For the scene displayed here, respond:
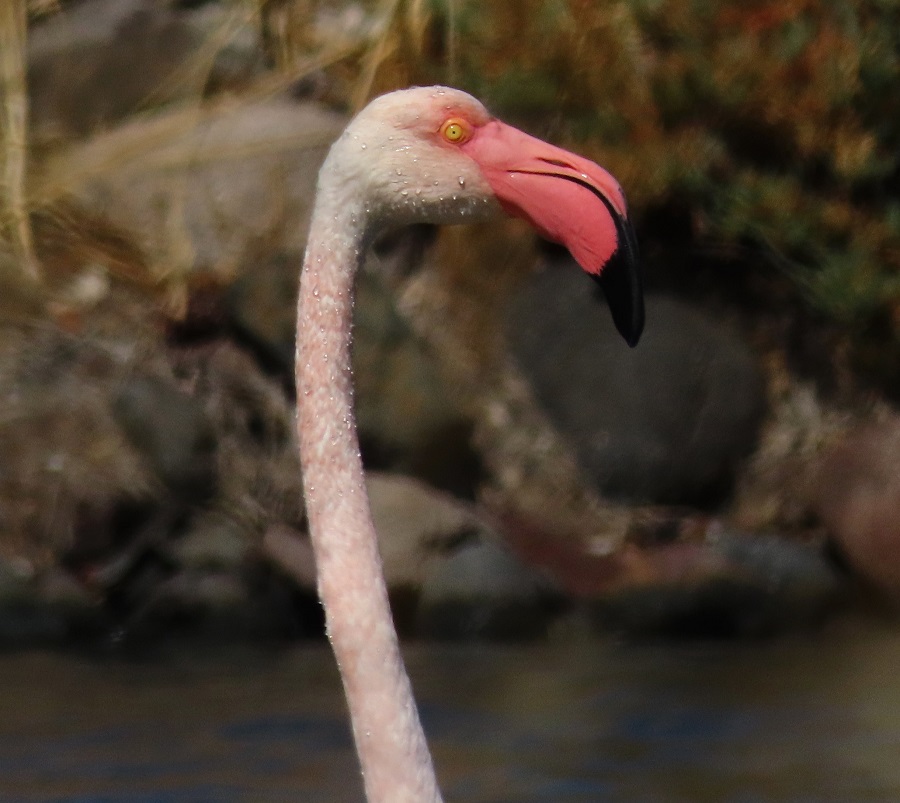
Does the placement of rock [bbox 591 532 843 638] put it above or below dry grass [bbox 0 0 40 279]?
below

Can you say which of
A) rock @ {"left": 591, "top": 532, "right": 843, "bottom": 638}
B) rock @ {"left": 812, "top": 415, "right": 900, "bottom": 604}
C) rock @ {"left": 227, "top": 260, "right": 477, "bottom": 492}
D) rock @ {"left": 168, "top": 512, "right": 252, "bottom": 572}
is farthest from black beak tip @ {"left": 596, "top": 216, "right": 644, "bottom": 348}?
rock @ {"left": 227, "top": 260, "right": 477, "bottom": 492}

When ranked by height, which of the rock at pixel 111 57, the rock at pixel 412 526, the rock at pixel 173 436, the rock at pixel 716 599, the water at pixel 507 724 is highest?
the rock at pixel 111 57

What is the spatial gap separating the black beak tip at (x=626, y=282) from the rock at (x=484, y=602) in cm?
555

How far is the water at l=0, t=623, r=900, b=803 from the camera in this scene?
19.7 feet

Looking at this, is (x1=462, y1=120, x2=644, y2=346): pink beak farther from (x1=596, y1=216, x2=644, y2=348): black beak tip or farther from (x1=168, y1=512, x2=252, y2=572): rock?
(x1=168, y1=512, x2=252, y2=572): rock

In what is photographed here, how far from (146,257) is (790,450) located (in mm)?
3389

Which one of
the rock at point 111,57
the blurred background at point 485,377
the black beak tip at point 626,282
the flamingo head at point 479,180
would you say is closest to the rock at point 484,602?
the blurred background at point 485,377

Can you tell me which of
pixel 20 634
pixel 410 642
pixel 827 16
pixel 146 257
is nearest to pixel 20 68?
pixel 146 257

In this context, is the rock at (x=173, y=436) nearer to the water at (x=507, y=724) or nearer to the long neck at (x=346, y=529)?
the water at (x=507, y=724)

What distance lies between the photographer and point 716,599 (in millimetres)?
8211

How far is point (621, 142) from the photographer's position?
9.66m

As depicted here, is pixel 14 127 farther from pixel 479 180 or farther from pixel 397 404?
pixel 479 180

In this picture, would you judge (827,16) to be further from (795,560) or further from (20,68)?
(20,68)

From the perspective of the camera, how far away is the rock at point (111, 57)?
35.5 feet
